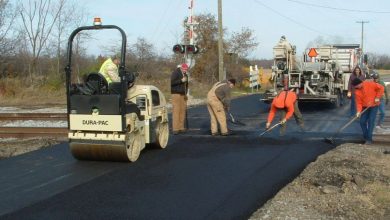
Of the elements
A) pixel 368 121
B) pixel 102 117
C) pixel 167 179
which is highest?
pixel 102 117

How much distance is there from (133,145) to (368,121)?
533cm

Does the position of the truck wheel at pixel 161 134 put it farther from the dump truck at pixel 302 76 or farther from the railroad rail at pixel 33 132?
the dump truck at pixel 302 76

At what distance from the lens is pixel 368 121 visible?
35.6 feet

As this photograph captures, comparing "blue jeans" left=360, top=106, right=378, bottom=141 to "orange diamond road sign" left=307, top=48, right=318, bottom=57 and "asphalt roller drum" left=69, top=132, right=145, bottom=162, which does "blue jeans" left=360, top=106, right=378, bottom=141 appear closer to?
"asphalt roller drum" left=69, top=132, right=145, bottom=162

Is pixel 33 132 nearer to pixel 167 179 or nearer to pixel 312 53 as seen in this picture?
pixel 167 179

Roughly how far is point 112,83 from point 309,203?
385cm

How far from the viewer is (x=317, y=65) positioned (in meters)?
19.8

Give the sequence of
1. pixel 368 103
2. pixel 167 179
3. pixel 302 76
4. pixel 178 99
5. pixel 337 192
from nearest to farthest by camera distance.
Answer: pixel 337 192 → pixel 167 179 → pixel 368 103 → pixel 178 99 → pixel 302 76

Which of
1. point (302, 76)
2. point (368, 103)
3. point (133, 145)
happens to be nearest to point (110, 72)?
point (133, 145)

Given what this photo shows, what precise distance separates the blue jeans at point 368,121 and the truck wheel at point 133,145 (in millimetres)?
5056

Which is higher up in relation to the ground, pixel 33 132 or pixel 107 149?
pixel 107 149

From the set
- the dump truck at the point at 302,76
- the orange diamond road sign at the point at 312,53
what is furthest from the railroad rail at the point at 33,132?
the orange diamond road sign at the point at 312,53

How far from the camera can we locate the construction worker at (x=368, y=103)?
10.8 meters

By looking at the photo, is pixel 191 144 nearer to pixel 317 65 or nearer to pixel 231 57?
pixel 317 65
